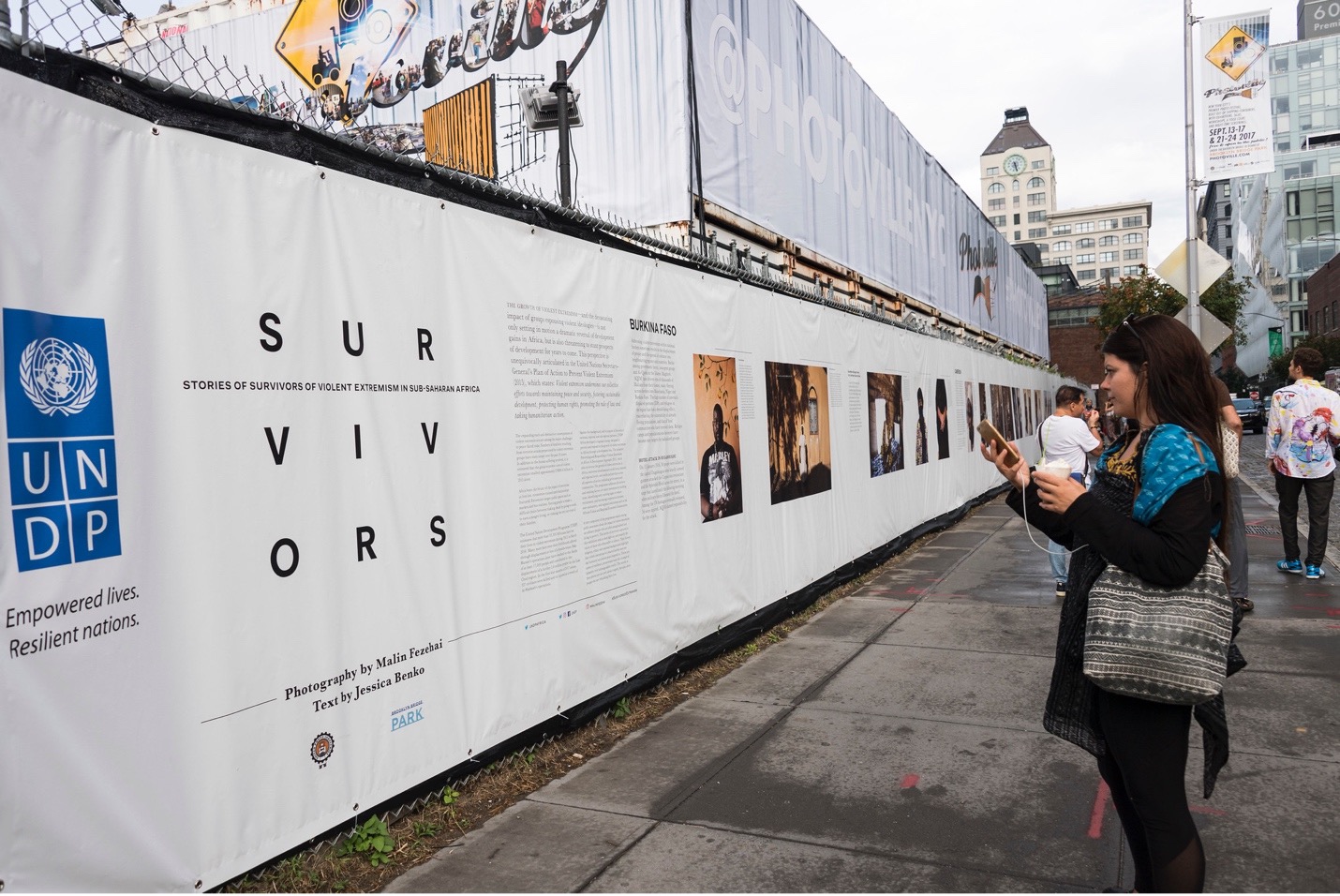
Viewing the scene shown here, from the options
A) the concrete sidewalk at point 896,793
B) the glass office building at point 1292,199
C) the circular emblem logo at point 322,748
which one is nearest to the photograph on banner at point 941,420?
the concrete sidewalk at point 896,793

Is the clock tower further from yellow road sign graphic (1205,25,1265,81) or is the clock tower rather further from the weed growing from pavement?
the weed growing from pavement

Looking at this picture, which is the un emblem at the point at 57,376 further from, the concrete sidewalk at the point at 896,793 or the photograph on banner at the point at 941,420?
the photograph on banner at the point at 941,420

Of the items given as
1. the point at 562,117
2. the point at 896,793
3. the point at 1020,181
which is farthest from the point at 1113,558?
the point at 1020,181

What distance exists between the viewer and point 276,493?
3.13m

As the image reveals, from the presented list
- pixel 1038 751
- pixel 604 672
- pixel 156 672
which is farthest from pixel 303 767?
pixel 1038 751

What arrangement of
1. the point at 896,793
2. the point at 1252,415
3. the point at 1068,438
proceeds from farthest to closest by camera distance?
the point at 1252,415, the point at 1068,438, the point at 896,793

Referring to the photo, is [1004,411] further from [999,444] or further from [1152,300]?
[999,444]

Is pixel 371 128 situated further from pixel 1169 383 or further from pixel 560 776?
pixel 1169 383

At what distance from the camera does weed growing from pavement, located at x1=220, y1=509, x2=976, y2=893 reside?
3.17 m

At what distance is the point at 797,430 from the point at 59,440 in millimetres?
5906

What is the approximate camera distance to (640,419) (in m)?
5.43

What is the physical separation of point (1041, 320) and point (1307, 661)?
1388 inches

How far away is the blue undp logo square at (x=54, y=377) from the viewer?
7.90 feet

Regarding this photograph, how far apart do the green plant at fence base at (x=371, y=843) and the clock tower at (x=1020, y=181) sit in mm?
174170
